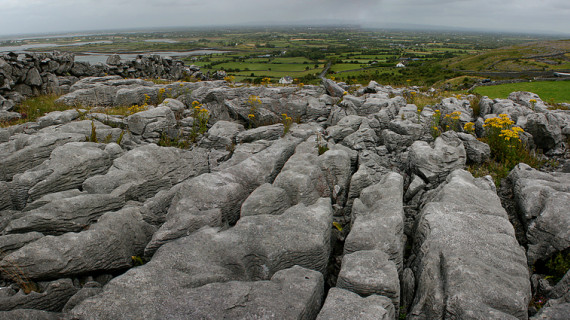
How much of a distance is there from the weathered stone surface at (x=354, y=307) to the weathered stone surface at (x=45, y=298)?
20.7 feet

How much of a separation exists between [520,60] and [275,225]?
147 metres

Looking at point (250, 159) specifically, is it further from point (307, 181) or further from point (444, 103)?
point (444, 103)

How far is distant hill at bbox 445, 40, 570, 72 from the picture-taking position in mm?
104363

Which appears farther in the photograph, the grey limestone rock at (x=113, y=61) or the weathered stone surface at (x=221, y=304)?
the grey limestone rock at (x=113, y=61)

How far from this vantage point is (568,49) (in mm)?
129375

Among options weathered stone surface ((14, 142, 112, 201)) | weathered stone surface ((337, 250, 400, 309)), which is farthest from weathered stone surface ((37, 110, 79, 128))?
weathered stone surface ((337, 250, 400, 309))

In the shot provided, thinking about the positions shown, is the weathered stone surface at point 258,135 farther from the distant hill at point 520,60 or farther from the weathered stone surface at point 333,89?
the distant hill at point 520,60

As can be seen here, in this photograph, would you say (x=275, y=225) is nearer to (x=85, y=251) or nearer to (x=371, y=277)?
(x=371, y=277)

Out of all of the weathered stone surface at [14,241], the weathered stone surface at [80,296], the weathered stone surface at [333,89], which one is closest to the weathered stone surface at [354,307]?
the weathered stone surface at [80,296]

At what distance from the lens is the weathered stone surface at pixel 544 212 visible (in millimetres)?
8438

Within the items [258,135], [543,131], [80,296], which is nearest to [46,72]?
[258,135]

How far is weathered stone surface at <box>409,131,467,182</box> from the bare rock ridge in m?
0.06

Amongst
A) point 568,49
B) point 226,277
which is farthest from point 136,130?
point 568,49

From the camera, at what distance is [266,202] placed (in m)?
9.86
